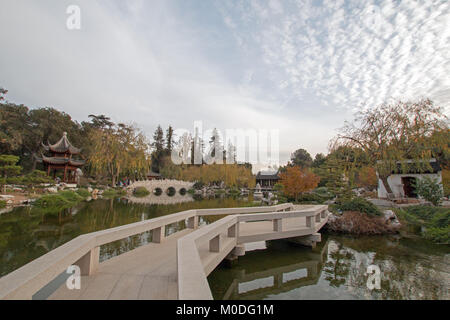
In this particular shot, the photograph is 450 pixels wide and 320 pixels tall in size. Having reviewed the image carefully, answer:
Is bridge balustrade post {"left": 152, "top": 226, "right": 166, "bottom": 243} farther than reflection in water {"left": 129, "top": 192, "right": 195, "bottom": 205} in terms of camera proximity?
No

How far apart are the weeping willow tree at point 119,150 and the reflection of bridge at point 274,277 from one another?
23.9 meters

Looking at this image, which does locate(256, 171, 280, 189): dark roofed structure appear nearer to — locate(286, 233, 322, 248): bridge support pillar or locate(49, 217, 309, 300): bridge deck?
locate(286, 233, 322, 248): bridge support pillar

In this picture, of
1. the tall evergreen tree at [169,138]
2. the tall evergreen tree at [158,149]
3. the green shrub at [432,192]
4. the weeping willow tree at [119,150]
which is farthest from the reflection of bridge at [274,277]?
the tall evergreen tree at [169,138]

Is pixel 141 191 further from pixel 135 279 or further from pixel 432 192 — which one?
pixel 135 279

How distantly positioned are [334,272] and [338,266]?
1.31 ft

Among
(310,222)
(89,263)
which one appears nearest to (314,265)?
(310,222)

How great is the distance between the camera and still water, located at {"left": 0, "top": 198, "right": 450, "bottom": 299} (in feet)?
12.0

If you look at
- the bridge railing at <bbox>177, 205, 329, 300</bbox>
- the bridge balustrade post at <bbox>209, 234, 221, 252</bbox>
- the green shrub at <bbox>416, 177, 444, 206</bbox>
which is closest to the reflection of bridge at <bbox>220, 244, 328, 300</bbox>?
the bridge railing at <bbox>177, 205, 329, 300</bbox>

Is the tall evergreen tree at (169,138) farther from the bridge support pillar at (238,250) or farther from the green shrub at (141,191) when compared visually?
the bridge support pillar at (238,250)

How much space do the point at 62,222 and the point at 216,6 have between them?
9.09 m

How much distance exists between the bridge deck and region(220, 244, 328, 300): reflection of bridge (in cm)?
79

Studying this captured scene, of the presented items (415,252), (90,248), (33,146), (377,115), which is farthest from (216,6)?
(33,146)
